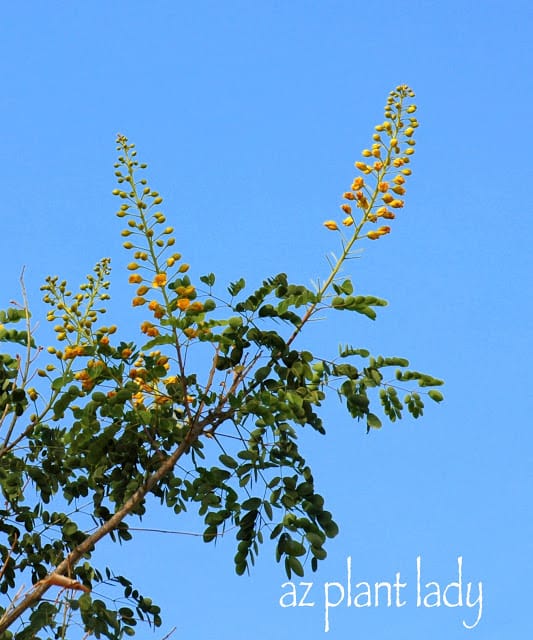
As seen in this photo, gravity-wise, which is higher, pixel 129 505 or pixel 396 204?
pixel 396 204

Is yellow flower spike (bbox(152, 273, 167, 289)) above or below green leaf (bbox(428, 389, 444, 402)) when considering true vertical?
above

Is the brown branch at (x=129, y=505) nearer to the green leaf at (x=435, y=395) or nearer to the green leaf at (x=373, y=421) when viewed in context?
the green leaf at (x=373, y=421)

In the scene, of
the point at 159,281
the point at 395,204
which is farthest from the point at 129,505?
the point at 395,204

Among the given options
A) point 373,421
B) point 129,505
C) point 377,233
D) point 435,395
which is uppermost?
point 377,233

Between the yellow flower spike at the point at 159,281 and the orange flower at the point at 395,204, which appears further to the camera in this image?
the orange flower at the point at 395,204

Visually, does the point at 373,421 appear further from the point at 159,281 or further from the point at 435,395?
the point at 159,281

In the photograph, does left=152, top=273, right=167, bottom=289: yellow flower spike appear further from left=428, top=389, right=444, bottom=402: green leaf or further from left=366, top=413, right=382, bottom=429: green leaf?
left=428, top=389, right=444, bottom=402: green leaf

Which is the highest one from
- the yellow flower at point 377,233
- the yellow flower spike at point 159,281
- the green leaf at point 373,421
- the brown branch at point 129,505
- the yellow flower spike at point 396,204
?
the yellow flower spike at point 396,204

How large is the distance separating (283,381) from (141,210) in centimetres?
86

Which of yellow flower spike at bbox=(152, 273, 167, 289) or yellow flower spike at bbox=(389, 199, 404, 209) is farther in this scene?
yellow flower spike at bbox=(389, 199, 404, 209)

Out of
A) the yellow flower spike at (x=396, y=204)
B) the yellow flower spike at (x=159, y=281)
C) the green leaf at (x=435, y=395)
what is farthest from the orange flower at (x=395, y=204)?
the yellow flower spike at (x=159, y=281)

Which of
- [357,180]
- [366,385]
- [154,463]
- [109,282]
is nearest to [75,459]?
[154,463]

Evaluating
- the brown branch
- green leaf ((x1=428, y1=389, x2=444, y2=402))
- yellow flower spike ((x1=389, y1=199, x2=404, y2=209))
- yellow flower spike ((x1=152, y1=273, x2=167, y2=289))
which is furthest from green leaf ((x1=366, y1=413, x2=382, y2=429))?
yellow flower spike ((x1=152, y1=273, x2=167, y2=289))

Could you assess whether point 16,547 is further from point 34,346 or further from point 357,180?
point 357,180
